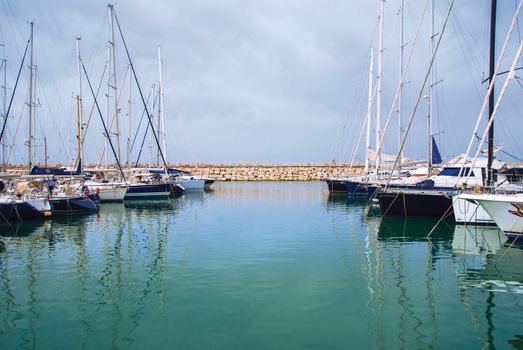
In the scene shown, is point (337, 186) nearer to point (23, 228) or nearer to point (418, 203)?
point (418, 203)

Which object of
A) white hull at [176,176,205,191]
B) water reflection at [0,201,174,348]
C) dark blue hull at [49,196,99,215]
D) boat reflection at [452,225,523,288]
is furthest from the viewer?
white hull at [176,176,205,191]

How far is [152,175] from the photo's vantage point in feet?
166

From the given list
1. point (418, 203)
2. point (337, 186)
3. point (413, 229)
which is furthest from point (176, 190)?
point (413, 229)

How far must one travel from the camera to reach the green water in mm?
8039

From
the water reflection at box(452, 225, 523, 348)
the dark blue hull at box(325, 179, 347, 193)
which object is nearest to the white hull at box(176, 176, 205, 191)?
the dark blue hull at box(325, 179, 347, 193)

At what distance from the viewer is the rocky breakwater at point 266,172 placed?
90.7 metres

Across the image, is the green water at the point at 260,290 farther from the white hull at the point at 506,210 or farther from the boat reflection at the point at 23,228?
the white hull at the point at 506,210

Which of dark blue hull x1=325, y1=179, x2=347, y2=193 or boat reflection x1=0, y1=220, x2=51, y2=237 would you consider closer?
boat reflection x1=0, y1=220, x2=51, y2=237

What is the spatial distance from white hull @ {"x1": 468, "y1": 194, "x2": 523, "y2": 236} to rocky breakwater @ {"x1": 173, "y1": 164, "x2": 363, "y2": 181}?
238 ft

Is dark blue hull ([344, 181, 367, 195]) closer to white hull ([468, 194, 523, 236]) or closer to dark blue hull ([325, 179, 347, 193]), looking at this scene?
dark blue hull ([325, 179, 347, 193])

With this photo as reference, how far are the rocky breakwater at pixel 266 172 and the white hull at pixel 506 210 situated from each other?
72.5 m

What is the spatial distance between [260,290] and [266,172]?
82.3m

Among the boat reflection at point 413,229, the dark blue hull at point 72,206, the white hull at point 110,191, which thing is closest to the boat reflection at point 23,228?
the dark blue hull at point 72,206

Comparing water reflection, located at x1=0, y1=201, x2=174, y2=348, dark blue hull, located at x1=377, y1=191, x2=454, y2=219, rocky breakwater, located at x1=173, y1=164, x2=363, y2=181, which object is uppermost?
rocky breakwater, located at x1=173, y1=164, x2=363, y2=181
